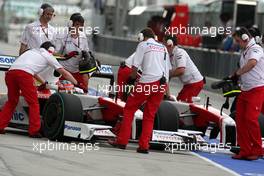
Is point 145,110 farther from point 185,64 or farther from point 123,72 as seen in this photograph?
point 123,72

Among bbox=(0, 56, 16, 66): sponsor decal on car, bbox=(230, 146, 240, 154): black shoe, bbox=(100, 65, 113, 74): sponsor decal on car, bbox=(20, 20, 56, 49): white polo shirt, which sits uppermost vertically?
bbox=(20, 20, 56, 49): white polo shirt

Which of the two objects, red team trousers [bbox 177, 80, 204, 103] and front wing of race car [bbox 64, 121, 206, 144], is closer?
front wing of race car [bbox 64, 121, 206, 144]

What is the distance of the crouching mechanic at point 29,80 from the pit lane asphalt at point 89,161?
10.6 inches

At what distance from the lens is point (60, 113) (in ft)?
42.2

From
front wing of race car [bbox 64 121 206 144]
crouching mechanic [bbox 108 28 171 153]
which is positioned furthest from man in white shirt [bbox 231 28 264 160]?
crouching mechanic [bbox 108 28 171 153]

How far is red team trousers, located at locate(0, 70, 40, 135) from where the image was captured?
1301 centimetres

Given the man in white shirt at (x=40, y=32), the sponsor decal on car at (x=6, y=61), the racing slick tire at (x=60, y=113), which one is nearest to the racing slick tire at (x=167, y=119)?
the racing slick tire at (x=60, y=113)

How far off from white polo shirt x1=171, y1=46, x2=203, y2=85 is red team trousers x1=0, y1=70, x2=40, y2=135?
8.90 ft

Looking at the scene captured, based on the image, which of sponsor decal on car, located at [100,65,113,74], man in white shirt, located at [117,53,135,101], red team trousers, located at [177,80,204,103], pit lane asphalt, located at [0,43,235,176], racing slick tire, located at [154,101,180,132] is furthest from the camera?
red team trousers, located at [177,80,204,103]

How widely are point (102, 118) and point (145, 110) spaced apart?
3.87 ft

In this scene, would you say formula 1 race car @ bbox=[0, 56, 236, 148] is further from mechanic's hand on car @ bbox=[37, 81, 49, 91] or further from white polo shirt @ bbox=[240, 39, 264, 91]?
white polo shirt @ bbox=[240, 39, 264, 91]

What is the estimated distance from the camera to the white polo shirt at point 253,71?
12742 millimetres

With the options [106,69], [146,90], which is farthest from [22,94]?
[106,69]

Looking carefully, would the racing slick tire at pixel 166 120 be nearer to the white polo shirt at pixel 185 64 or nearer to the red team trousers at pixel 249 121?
the red team trousers at pixel 249 121
